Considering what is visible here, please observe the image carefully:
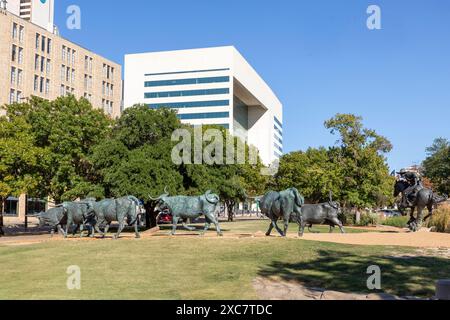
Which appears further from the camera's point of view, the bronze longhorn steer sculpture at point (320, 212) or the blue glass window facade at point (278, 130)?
the blue glass window facade at point (278, 130)

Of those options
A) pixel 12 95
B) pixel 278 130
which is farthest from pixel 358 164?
pixel 278 130

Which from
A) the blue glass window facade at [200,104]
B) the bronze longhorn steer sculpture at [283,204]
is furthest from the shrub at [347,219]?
the blue glass window facade at [200,104]

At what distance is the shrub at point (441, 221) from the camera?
26681mm

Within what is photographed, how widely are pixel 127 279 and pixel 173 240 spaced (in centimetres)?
782

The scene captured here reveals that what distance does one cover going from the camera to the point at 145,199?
30281mm

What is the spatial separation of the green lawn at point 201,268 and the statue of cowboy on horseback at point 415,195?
9874mm

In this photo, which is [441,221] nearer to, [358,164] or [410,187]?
[410,187]

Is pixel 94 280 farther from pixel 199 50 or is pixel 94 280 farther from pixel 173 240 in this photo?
pixel 199 50

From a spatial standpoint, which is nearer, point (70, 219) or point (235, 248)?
point (235, 248)

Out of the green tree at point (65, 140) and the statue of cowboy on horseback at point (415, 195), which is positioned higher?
the green tree at point (65, 140)

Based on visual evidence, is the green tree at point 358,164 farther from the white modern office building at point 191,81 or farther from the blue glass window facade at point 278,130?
the blue glass window facade at point 278,130

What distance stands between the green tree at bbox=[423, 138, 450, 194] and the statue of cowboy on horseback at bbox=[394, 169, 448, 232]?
47.8 meters
